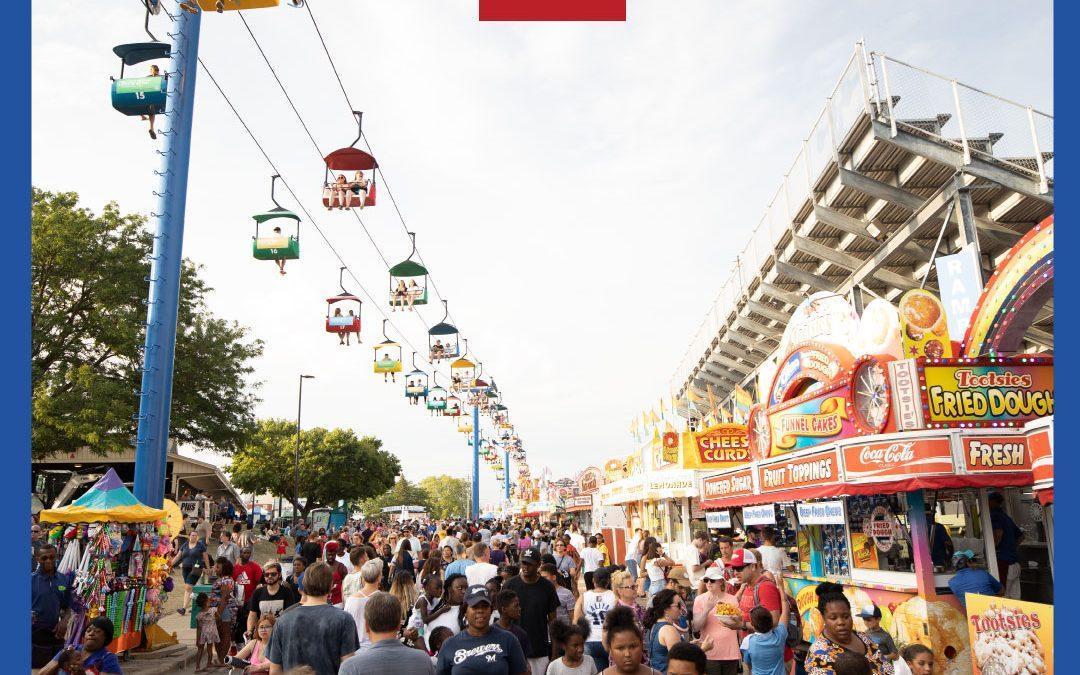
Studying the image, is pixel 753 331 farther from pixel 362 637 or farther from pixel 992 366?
pixel 362 637

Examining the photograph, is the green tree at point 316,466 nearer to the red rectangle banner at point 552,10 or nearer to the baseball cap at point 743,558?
the baseball cap at point 743,558

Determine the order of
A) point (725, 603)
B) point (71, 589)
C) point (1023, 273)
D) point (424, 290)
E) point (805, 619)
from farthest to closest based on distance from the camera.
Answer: point (424, 290)
point (805, 619)
point (71, 589)
point (1023, 273)
point (725, 603)

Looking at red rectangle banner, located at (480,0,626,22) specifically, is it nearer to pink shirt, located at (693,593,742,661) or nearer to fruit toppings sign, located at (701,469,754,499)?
pink shirt, located at (693,593,742,661)

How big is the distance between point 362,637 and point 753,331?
70.8 feet

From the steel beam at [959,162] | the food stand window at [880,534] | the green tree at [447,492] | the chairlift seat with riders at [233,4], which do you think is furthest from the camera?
the green tree at [447,492]

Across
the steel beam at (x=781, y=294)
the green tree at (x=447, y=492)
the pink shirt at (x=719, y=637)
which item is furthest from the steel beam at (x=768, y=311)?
the green tree at (x=447, y=492)

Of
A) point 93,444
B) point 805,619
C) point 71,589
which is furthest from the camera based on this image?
point 93,444

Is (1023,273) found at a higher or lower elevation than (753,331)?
lower

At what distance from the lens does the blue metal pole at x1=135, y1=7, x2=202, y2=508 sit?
12.1 m

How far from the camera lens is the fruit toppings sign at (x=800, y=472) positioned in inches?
425

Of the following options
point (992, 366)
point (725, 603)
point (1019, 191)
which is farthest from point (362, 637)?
point (1019, 191)

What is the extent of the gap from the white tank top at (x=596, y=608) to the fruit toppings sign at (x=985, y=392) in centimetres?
497

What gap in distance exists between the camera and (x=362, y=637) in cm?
728

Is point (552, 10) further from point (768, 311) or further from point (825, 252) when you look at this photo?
point (768, 311)
